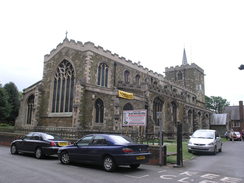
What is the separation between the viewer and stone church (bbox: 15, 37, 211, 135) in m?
22.4

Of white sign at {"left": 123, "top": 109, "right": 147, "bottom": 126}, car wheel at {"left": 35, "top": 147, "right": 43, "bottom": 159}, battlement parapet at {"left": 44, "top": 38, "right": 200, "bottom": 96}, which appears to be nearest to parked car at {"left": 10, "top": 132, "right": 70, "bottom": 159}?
car wheel at {"left": 35, "top": 147, "right": 43, "bottom": 159}

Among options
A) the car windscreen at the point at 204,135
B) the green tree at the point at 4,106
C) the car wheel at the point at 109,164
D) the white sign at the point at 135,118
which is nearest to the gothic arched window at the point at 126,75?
the car windscreen at the point at 204,135

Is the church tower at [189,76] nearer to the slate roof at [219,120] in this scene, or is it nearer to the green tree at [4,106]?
the slate roof at [219,120]

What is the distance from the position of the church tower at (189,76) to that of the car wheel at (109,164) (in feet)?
153

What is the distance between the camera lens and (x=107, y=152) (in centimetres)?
902

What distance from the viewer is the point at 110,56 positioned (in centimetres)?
2891

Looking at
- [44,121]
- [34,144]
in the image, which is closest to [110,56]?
[44,121]

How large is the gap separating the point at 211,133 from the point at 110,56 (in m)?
16.3

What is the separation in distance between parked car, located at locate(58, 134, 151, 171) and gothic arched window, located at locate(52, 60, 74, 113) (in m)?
14.8

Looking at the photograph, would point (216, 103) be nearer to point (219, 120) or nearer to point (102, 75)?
point (219, 120)

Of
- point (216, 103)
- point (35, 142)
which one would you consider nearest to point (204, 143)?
point (35, 142)

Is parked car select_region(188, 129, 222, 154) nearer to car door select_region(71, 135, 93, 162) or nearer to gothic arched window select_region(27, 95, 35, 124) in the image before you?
car door select_region(71, 135, 93, 162)

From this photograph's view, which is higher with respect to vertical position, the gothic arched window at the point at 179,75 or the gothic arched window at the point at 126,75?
the gothic arched window at the point at 179,75

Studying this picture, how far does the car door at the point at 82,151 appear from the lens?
31.9 ft
